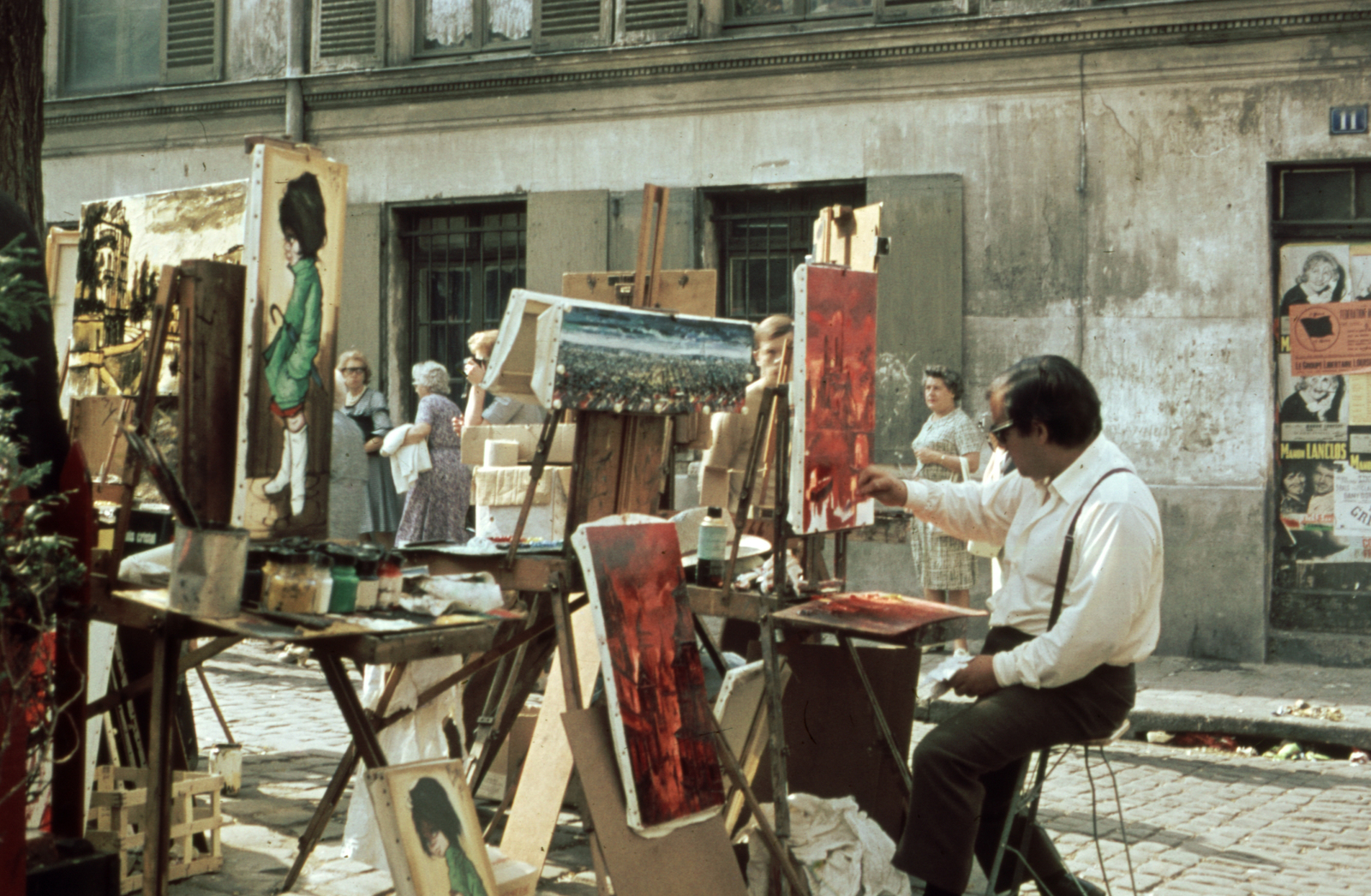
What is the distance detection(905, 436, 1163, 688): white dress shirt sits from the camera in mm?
3547

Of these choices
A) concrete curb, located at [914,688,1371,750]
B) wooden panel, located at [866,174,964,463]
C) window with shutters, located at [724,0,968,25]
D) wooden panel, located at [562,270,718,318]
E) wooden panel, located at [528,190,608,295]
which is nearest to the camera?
wooden panel, located at [562,270,718,318]

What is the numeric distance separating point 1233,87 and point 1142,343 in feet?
5.39

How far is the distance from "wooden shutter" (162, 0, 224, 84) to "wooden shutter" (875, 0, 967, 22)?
5529 mm

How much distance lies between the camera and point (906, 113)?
963 cm

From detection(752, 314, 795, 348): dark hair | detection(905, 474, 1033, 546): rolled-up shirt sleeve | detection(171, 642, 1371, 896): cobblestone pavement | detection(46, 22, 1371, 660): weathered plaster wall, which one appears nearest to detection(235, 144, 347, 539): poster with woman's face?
detection(171, 642, 1371, 896): cobblestone pavement

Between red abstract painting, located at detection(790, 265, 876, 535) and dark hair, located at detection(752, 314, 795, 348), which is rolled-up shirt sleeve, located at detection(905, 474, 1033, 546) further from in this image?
dark hair, located at detection(752, 314, 795, 348)

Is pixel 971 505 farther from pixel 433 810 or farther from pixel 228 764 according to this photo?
pixel 228 764

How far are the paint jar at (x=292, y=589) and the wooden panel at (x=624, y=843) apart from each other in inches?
27.8

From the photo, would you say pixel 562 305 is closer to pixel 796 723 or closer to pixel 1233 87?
pixel 796 723

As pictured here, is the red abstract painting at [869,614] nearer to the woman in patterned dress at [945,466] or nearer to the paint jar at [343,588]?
the paint jar at [343,588]

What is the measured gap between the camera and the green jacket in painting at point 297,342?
3.71 metres

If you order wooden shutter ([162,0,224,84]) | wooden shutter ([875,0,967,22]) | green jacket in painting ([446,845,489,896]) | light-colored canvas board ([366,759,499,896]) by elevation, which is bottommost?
green jacket in painting ([446,845,489,896])

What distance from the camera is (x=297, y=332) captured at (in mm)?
3766

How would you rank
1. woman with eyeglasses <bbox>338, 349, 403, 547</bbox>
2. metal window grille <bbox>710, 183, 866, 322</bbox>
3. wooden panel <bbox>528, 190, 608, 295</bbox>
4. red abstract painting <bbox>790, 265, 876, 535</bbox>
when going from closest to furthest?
red abstract painting <bbox>790, 265, 876, 535</bbox> → woman with eyeglasses <bbox>338, 349, 403, 547</bbox> → metal window grille <bbox>710, 183, 866, 322</bbox> → wooden panel <bbox>528, 190, 608, 295</bbox>
